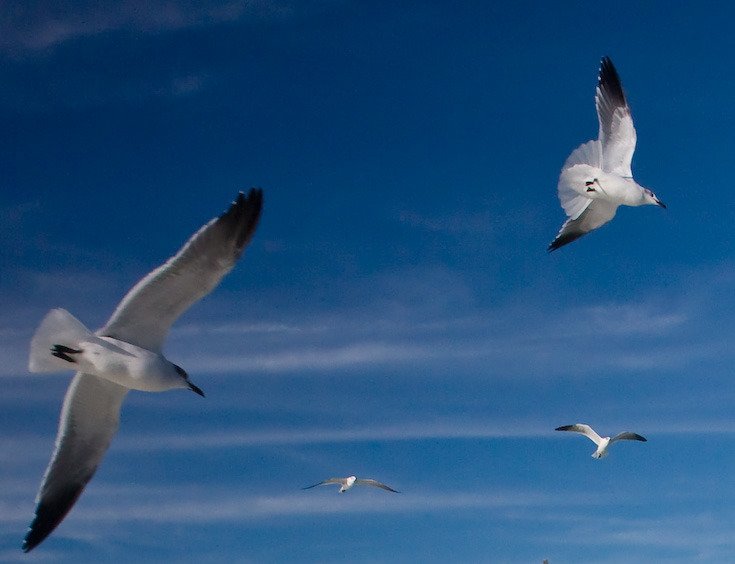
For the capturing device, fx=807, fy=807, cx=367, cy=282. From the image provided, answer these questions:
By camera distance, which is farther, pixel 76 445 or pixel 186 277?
pixel 76 445

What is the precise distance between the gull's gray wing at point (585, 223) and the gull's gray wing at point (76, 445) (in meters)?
8.85

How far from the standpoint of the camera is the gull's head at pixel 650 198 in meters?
14.4

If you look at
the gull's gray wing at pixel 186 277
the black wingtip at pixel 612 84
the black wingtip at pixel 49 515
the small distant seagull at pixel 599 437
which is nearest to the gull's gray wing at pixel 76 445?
the black wingtip at pixel 49 515

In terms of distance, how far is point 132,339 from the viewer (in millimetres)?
8953

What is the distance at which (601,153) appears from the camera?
14.3 m

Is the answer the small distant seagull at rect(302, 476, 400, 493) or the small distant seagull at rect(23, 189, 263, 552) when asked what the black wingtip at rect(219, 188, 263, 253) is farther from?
the small distant seagull at rect(302, 476, 400, 493)

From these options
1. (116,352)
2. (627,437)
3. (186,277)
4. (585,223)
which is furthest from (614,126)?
(116,352)

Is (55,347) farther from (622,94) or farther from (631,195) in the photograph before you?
(622,94)

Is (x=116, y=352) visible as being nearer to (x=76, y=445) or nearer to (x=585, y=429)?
(x=76, y=445)

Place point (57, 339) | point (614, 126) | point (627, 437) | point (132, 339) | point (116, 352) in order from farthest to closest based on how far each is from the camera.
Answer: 1. point (627, 437)
2. point (614, 126)
3. point (132, 339)
4. point (116, 352)
5. point (57, 339)

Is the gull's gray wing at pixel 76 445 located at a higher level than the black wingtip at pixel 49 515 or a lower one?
higher

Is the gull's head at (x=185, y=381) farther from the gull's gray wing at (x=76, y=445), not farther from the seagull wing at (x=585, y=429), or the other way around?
the seagull wing at (x=585, y=429)

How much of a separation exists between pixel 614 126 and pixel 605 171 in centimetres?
92

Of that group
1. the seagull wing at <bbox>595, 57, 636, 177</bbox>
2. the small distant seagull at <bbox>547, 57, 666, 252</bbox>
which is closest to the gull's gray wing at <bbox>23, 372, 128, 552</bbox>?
the small distant seagull at <bbox>547, 57, 666, 252</bbox>
